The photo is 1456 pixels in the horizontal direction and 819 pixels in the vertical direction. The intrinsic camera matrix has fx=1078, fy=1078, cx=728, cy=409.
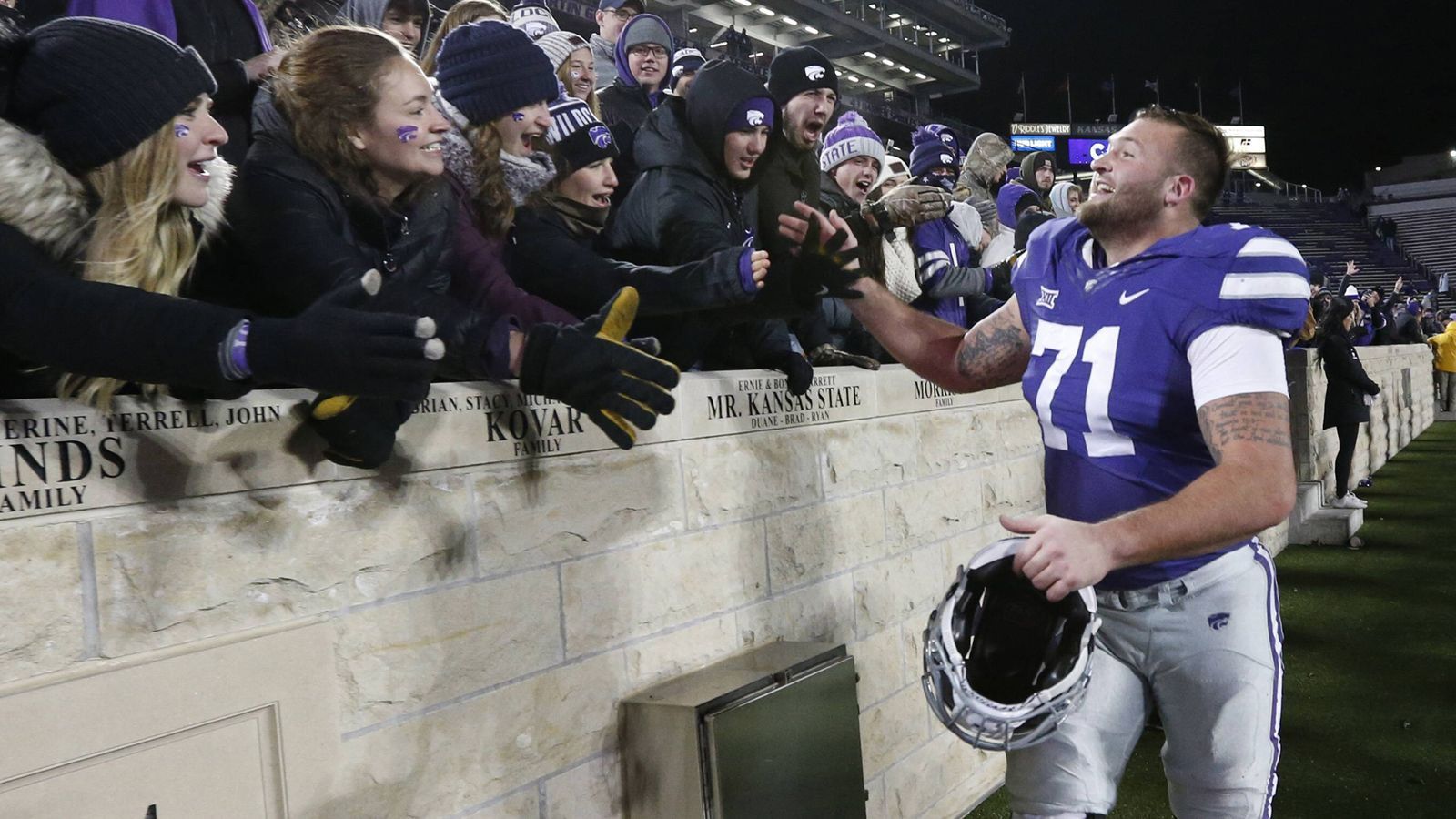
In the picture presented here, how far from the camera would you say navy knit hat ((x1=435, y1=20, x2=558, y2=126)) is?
7.59 ft

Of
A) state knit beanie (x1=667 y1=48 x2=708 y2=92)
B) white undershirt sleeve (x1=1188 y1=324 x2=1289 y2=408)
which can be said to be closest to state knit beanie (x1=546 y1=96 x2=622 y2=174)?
white undershirt sleeve (x1=1188 y1=324 x2=1289 y2=408)

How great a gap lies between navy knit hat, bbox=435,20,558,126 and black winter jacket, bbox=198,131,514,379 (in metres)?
0.41

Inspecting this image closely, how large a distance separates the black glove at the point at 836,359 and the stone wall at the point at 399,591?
6.3 inches

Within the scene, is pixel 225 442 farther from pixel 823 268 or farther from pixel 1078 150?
pixel 1078 150

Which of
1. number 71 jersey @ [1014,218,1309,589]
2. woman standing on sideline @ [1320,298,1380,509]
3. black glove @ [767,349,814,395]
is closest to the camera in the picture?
number 71 jersey @ [1014,218,1309,589]

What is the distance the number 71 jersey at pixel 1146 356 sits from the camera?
7.18 feet

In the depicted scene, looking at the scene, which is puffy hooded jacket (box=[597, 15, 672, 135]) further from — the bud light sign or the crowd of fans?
the bud light sign

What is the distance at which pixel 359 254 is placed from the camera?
190 centimetres

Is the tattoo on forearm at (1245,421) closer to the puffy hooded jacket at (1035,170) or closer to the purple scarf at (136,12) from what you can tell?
the purple scarf at (136,12)

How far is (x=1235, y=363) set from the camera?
2127mm

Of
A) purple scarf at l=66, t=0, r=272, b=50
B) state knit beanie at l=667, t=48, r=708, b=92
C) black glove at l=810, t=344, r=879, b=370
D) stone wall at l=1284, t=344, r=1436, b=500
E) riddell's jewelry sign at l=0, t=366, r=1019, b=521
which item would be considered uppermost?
state knit beanie at l=667, t=48, r=708, b=92

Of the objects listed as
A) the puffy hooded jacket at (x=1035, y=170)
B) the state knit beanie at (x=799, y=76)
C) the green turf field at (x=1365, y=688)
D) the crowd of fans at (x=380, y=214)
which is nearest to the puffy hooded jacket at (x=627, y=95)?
the crowd of fans at (x=380, y=214)

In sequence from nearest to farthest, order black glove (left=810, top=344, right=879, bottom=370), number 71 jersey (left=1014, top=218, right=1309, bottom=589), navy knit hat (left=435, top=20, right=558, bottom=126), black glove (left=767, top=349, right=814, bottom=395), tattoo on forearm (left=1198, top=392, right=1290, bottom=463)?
tattoo on forearm (left=1198, top=392, right=1290, bottom=463) < number 71 jersey (left=1014, top=218, right=1309, bottom=589) < navy knit hat (left=435, top=20, right=558, bottom=126) < black glove (left=767, top=349, right=814, bottom=395) < black glove (left=810, top=344, right=879, bottom=370)

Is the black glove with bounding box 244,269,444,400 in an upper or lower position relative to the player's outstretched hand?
upper
